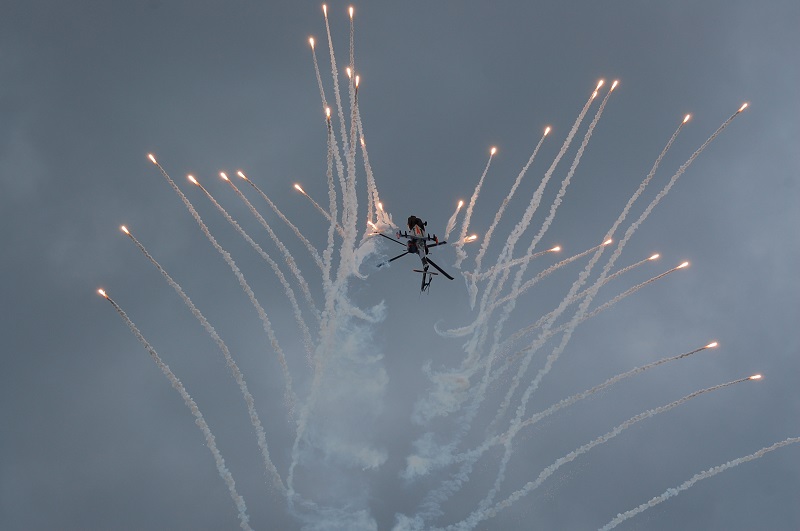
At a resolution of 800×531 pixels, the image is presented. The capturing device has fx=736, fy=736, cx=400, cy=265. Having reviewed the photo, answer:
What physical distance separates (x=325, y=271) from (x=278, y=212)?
7.61 metres

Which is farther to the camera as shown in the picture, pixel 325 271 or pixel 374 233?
pixel 374 233

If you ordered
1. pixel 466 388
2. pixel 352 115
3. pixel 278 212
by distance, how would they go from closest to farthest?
pixel 352 115
pixel 278 212
pixel 466 388

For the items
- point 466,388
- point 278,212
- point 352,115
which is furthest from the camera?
point 466,388

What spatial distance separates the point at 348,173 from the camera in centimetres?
7075

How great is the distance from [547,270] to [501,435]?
1762 centimetres

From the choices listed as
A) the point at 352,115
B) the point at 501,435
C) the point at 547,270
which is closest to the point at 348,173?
the point at 352,115

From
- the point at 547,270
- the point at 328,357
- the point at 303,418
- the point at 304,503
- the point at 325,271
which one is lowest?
the point at 304,503

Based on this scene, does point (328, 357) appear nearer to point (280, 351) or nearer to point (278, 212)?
point (280, 351)

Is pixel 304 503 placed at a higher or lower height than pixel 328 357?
lower

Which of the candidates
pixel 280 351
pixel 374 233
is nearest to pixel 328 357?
pixel 280 351

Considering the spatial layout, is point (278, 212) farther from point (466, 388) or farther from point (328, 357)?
point (466, 388)

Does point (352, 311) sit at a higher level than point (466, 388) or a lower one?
higher


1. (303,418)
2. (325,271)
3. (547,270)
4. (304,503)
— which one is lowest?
(304,503)

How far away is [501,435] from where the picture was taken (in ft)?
248
